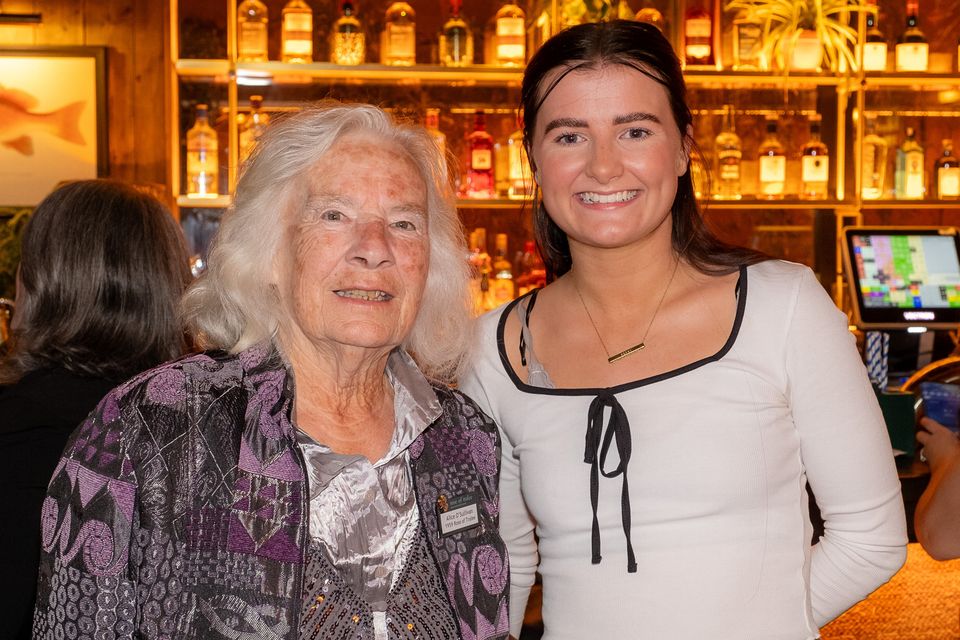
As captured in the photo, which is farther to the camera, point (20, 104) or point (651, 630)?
point (20, 104)

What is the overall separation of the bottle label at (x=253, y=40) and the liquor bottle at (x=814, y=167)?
2145mm

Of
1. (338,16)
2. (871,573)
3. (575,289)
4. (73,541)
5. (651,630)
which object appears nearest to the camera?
(73,541)

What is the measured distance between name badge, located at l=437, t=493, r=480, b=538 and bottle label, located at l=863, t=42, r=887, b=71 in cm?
322

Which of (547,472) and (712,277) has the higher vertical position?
(712,277)

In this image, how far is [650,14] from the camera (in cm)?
402

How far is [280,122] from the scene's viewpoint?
165 centimetres

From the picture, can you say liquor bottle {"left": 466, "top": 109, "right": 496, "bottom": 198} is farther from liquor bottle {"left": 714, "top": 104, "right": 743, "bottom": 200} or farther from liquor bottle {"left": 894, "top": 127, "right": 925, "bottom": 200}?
liquor bottle {"left": 894, "top": 127, "right": 925, "bottom": 200}

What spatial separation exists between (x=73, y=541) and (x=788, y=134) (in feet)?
11.7

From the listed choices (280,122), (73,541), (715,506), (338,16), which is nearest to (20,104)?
(338,16)

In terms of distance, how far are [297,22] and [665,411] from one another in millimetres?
2819

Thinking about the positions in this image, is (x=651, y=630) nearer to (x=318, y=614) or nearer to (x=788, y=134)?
(x=318, y=614)

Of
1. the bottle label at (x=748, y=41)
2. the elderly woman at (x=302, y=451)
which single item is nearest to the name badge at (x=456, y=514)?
the elderly woman at (x=302, y=451)

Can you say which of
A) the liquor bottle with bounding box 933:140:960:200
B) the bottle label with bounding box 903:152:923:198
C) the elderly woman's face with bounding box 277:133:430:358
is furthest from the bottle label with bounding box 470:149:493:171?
the elderly woman's face with bounding box 277:133:430:358

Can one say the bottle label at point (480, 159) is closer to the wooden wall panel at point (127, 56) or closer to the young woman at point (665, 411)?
the wooden wall panel at point (127, 56)
